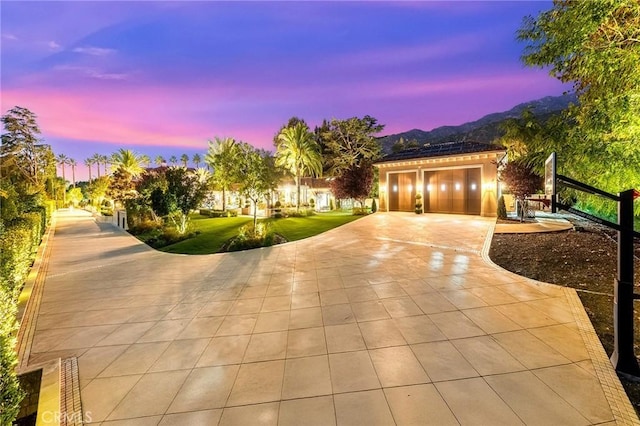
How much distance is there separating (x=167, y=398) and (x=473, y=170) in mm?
21983

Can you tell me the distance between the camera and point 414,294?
20.6 feet

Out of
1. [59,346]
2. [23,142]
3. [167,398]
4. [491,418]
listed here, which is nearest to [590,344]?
[491,418]

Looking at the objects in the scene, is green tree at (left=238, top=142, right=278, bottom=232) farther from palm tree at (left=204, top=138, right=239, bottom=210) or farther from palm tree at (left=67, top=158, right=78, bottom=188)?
palm tree at (left=67, top=158, right=78, bottom=188)

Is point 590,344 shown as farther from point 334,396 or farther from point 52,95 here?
point 52,95

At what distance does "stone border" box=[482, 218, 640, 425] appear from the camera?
2856 millimetres

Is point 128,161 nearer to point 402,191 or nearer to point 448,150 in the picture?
point 402,191

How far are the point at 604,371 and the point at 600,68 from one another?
15.3 ft

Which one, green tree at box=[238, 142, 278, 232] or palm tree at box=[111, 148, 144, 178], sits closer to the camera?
green tree at box=[238, 142, 278, 232]

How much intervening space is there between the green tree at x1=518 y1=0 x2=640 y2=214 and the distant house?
14.3 m

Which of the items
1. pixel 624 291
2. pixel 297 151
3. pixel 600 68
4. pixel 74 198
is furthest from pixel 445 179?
pixel 74 198

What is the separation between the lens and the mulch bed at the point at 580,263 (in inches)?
190

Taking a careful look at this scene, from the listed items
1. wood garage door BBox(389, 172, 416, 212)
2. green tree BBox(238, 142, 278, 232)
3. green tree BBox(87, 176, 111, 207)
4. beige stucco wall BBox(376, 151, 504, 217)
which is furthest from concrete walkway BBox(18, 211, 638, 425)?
green tree BBox(87, 176, 111, 207)

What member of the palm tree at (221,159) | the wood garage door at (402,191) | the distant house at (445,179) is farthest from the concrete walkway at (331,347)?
the palm tree at (221,159)

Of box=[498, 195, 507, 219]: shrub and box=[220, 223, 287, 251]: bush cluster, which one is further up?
box=[498, 195, 507, 219]: shrub
